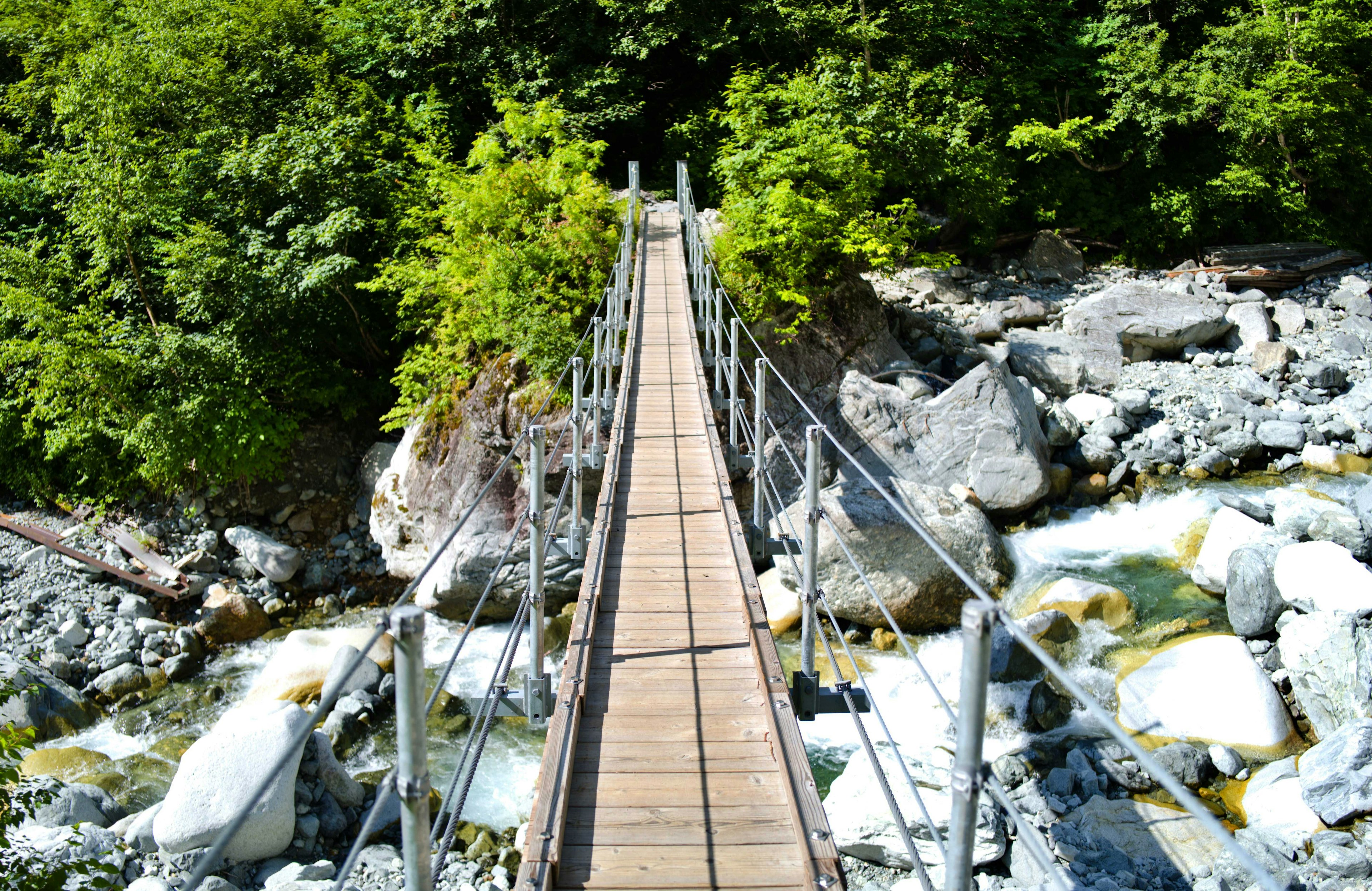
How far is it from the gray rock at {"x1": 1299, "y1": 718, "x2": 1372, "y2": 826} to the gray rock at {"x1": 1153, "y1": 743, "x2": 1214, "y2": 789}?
2.14ft

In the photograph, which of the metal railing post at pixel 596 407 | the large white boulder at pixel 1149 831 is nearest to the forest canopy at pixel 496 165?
the metal railing post at pixel 596 407

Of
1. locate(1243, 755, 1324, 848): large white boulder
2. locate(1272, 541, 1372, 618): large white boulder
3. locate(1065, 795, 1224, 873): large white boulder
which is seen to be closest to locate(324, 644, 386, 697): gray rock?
locate(1065, 795, 1224, 873): large white boulder

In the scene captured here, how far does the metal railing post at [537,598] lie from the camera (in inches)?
175

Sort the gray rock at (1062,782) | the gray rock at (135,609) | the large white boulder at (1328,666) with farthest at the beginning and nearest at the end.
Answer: the gray rock at (135,609)
the large white boulder at (1328,666)
the gray rock at (1062,782)

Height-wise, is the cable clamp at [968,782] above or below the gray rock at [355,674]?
above

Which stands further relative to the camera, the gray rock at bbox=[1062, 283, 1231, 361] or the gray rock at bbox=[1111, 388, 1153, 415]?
the gray rock at bbox=[1062, 283, 1231, 361]

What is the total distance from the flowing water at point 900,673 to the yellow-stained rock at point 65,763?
0.67 feet

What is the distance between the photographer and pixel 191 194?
13.3 meters

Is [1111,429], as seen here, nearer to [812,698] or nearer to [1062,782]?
[1062,782]

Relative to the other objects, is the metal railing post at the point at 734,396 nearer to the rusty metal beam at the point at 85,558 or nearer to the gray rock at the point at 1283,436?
the rusty metal beam at the point at 85,558

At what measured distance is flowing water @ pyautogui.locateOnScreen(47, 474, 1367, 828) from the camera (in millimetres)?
8281

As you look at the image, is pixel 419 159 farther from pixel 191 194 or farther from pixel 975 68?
pixel 975 68

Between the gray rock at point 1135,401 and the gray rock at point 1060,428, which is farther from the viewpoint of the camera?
the gray rock at point 1135,401

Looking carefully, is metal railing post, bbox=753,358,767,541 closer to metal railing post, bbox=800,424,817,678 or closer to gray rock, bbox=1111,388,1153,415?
metal railing post, bbox=800,424,817,678
